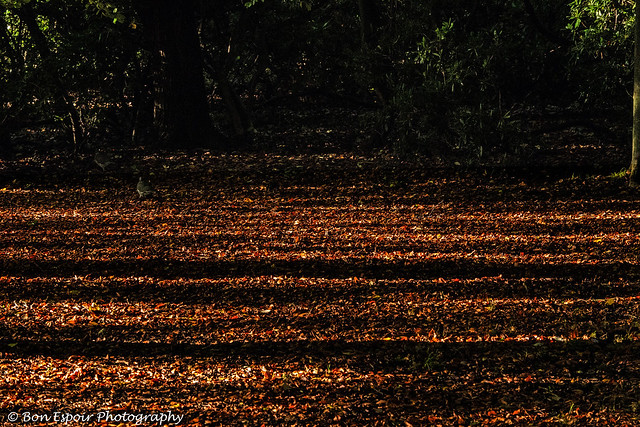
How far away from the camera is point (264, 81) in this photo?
15.8 metres

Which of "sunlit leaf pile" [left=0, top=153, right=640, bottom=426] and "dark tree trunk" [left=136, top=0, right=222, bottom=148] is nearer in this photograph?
"sunlit leaf pile" [left=0, top=153, right=640, bottom=426]

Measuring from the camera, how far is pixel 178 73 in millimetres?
13312

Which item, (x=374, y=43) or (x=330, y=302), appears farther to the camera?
(x=374, y=43)

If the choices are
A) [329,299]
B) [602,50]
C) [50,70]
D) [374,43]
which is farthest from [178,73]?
[329,299]

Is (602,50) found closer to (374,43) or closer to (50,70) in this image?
(374,43)

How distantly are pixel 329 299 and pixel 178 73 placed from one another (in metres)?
7.95

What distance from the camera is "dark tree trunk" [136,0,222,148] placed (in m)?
13.2

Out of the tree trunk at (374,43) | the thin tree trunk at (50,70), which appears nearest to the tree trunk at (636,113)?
the tree trunk at (374,43)

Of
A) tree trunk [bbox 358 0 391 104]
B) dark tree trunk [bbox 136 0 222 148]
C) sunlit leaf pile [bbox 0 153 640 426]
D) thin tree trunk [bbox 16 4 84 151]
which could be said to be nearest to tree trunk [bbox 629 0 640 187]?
sunlit leaf pile [bbox 0 153 640 426]

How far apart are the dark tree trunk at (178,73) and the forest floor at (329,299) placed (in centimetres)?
215

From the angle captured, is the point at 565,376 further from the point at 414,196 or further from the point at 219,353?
the point at 414,196

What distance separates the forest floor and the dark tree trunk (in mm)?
2145

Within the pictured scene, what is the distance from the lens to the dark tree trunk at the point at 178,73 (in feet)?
43.4

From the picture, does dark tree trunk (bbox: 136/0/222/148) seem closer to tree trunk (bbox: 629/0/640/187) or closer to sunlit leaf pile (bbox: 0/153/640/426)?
sunlit leaf pile (bbox: 0/153/640/426)
